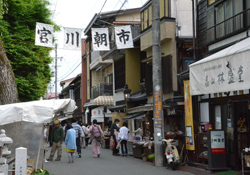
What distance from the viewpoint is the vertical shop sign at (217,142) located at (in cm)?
1327

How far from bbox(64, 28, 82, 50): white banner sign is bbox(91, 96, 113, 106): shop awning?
55.5ft

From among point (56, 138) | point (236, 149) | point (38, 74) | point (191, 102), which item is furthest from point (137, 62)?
point (236, 149)

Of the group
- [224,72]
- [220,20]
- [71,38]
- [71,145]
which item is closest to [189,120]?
[220,20]

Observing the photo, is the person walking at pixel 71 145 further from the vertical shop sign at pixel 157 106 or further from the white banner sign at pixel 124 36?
the white banner sign at pixel 124 36

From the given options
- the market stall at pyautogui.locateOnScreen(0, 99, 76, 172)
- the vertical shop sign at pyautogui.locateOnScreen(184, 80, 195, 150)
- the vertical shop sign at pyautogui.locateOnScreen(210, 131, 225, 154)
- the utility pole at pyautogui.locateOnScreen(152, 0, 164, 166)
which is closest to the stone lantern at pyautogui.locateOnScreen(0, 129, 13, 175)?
the market stall at pyautogui.locateOnScreen(0, 99, 76, 172)

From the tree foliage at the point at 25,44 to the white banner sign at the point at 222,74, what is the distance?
16.0m

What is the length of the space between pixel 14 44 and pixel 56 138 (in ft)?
30.4

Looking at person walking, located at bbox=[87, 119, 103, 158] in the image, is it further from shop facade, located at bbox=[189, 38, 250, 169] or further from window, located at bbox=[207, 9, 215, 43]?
window, located at bbox=[207, 9, 215, 43]

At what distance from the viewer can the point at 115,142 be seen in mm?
21500

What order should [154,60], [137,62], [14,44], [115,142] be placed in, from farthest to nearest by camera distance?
1. [137,62]
2. [14,44]
3. [115,142]
4. [154,60]

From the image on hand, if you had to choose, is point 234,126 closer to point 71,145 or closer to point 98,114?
point 71,145

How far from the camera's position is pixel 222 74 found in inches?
396

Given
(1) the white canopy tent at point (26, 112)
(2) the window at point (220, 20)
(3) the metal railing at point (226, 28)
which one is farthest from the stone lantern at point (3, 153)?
(2) the window at point (220, 20)

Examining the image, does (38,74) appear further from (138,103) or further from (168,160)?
(168,160)
